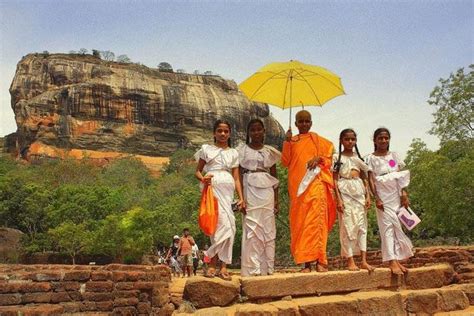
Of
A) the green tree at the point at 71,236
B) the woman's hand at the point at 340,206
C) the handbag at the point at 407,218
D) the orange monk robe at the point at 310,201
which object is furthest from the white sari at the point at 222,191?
the green tree at the point at 71,236

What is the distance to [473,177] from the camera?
1612 cm

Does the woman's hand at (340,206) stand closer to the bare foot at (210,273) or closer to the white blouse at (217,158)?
the white blouse at (217,158)

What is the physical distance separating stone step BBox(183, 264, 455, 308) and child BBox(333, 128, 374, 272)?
0.41 meters

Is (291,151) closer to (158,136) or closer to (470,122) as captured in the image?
(470,122)

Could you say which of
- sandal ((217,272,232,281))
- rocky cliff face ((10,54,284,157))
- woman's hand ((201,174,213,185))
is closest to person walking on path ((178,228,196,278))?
woman's hand ((201,174,213,185))

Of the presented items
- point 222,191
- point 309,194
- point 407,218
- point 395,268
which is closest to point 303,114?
point 309,194

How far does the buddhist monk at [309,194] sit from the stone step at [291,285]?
0.46 metres

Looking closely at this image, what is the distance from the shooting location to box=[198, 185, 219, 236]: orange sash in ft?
15.2

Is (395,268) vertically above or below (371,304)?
above

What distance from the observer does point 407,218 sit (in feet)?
17.3

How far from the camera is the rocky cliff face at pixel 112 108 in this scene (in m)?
68.4

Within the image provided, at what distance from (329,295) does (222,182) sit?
1.40m

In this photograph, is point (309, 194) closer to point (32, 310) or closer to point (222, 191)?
point (222, 191)

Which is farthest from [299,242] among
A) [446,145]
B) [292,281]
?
[446,145]
